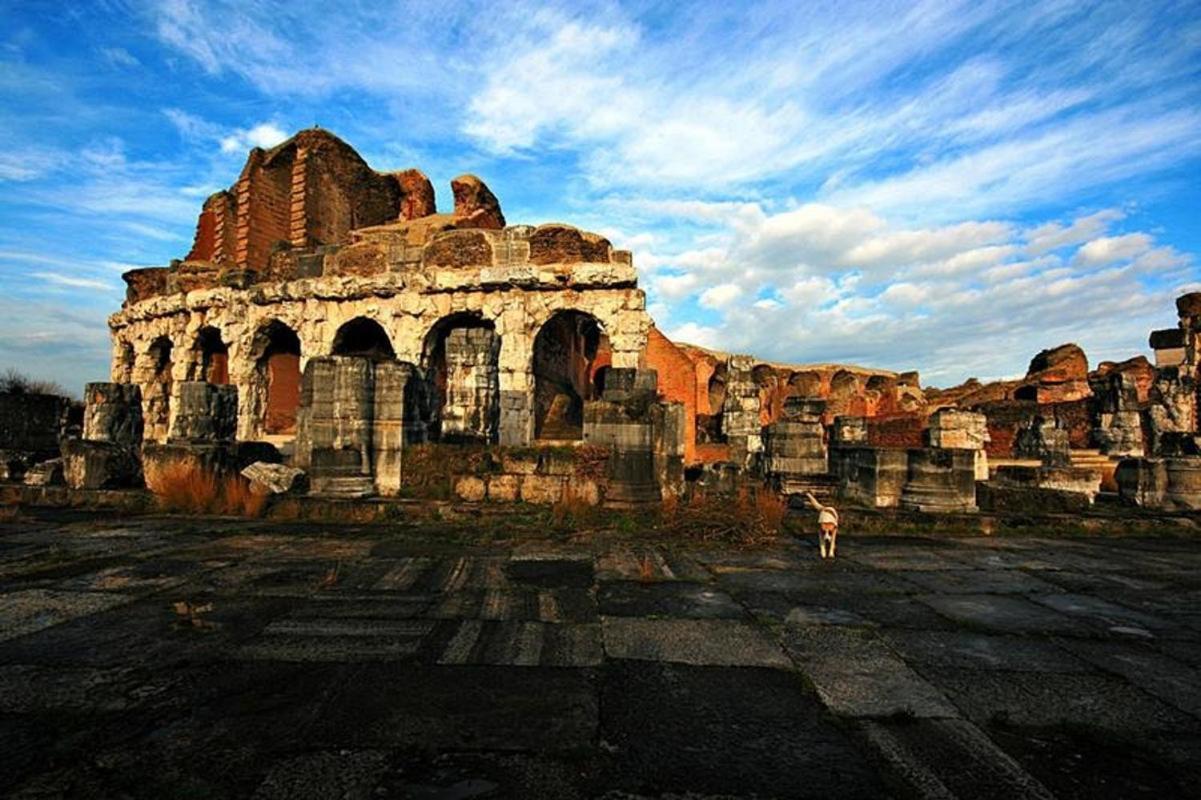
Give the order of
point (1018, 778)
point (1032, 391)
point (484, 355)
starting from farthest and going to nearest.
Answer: point (1032, 391) < point (484, 355) < point (1018, 778)

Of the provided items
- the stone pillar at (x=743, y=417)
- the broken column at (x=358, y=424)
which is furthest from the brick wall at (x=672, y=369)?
the broken column at (x=358, y=424)

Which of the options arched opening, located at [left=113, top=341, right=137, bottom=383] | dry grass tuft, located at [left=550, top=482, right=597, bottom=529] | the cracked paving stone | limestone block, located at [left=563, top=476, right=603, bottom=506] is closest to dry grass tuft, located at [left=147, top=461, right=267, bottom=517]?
dry grass tuft, located at [left=550, top=482, right=597, bottom=529]

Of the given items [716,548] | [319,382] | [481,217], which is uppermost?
[481,217]

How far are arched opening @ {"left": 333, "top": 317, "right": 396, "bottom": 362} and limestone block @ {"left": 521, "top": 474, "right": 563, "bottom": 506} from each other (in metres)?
10.5

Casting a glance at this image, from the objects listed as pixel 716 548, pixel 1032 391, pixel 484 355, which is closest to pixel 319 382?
pixel 484 355

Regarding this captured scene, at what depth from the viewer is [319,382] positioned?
791 cm

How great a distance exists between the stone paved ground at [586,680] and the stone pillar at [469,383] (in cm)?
605

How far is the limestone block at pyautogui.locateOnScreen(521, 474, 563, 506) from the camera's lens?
746cm

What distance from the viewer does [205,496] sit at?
23.4ft

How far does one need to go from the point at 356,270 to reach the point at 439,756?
56.0 ft

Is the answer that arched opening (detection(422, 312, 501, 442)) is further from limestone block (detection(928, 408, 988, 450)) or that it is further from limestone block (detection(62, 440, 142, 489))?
limestone block (detection(928, 408, 988, 450))

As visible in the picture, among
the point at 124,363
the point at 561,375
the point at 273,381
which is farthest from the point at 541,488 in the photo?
the point at 124,363

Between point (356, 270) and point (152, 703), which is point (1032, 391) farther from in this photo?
point (152, 703)

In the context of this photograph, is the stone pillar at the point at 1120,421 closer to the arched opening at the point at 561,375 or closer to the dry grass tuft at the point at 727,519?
the arched opening at the point at 561,375
